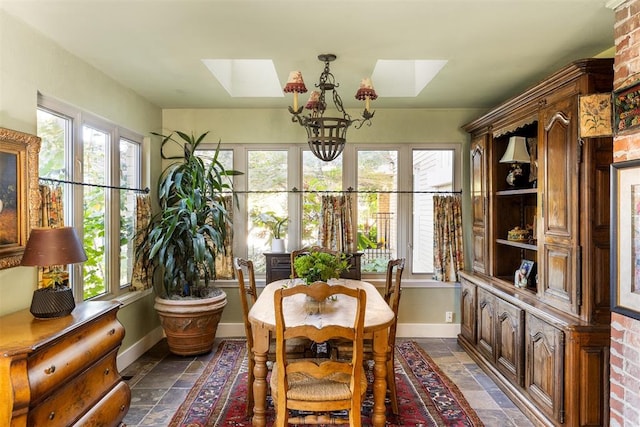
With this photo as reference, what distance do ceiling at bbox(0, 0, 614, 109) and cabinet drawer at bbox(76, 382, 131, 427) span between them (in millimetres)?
2262

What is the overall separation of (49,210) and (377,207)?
3128mm

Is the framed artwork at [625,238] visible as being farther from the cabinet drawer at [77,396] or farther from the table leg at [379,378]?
the cabinet drawer at [77,396]

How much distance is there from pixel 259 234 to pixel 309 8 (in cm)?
283

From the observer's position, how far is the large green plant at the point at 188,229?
3.80m

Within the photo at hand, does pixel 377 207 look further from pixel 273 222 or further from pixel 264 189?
pixel 264 189

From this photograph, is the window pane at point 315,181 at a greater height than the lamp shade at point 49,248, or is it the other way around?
the window pane at point 315,181

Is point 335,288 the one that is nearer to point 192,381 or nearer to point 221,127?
point 192,381

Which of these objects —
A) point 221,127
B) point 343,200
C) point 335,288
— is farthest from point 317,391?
point 221,127

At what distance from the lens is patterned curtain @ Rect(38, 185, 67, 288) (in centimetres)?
255

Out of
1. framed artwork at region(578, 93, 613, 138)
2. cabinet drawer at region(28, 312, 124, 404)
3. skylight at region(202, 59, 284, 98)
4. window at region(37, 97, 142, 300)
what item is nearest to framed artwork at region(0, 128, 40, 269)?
window at region(37, 97, 142, 300)

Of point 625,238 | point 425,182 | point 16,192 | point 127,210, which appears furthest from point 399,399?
point 127,210

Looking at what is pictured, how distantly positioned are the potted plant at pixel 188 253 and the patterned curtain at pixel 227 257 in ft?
0.97

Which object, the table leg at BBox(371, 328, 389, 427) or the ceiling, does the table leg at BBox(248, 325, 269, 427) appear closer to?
the table leg at BBox(371, 328, 389, 427)

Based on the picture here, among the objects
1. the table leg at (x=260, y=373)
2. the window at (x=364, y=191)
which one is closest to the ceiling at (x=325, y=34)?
the window at (x=364, y=191)
